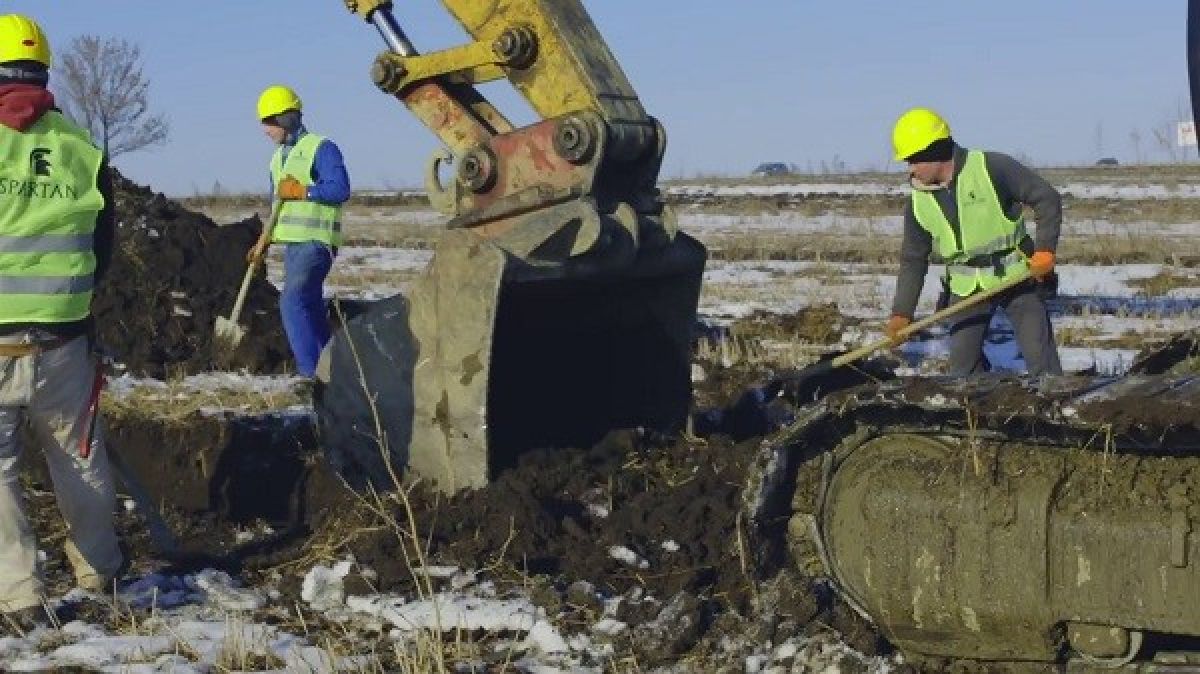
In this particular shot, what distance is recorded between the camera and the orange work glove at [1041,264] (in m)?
7.61

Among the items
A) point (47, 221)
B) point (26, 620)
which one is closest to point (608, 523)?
point (26, 620)

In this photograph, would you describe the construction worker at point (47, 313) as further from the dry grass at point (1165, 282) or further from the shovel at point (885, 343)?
the dry grass at point (1165, 282)

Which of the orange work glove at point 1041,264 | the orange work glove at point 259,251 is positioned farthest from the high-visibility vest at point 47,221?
the orange work glove at point 259,251

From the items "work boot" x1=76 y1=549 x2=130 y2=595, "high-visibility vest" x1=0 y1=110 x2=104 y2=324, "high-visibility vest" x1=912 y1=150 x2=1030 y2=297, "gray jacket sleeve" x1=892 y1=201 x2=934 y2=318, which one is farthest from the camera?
"gray jacket sleeve" x1=892 y1=201 x2=934 y2=318

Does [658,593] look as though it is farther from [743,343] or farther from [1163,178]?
[1163,178]

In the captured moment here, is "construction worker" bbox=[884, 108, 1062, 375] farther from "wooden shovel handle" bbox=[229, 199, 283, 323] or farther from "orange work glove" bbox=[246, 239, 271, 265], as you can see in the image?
"orange work glove" bbox=[246, 239, 271, 265]

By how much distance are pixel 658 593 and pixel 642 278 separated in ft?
6.15

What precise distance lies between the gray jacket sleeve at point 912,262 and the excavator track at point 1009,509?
2713 mm

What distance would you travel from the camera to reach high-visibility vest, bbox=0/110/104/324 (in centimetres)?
595

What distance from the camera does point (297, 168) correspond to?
33.7 ft

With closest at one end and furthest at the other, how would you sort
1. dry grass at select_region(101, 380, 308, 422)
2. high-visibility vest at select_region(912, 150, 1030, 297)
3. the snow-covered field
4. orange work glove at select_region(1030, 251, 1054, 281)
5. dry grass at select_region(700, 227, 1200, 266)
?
the snow-covered field < orange work glove at select_region(1030, 251, 1054, 281) < high-visibility vest at select_region(912, 150, 1030, 297) < dry grass at select_region(101, 380, 308, 422) < dry grass at select_region(700, 227, 1200, 266)

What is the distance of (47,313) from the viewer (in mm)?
6016

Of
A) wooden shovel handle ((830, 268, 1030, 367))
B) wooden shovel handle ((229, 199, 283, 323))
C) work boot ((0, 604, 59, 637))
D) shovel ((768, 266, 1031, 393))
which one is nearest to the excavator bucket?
shovel ((768, 266, 1031, 393))

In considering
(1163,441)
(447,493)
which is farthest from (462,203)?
(1163,441)
